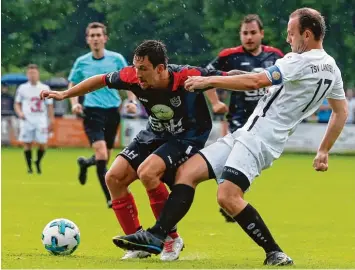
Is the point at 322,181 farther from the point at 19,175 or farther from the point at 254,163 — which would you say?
the point at 254,163

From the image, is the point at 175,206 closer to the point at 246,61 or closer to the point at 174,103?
the point at 174,103

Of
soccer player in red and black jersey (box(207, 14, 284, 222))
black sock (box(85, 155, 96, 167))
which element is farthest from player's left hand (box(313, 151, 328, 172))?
black sock (box(85, 155, 96, 167))

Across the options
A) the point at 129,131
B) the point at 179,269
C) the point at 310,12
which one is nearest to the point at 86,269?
the point at 179,269

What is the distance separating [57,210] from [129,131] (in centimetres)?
2036

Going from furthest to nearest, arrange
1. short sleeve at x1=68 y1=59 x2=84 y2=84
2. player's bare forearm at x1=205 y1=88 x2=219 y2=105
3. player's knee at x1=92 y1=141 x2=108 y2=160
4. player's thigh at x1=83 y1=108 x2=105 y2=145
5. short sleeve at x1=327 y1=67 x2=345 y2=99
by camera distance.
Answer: short sleeve at x1=68 y1=59 x2=84 y2=84 < player's thigh at x1=83 y1=108 x2=105 y2=145 < player's knee at x1=92 y1=141 x2=108 y2=160 < player's bare forearm at x1=205 y1=88 x2=219 y2=105 < short sleeve at x1=327 y1=67 x2=345 y2=99

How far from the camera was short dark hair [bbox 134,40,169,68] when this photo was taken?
8.44 meters

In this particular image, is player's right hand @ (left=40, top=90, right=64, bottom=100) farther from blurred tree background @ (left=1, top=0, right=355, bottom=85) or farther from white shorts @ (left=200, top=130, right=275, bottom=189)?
blurred tree background @ (left=1, top=0, right=355, bottom=85)

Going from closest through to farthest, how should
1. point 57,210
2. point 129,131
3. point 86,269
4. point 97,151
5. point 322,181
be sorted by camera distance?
point 86,269
point 57,210
point 97,151
point 322,181
point 129,131

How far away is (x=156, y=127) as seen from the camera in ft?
29.2

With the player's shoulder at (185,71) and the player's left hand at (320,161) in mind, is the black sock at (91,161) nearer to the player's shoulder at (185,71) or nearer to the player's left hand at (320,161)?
the player's shoulder at (185,71)

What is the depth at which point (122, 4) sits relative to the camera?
143 ft

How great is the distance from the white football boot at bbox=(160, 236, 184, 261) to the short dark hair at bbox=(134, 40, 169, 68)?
4.83 feet

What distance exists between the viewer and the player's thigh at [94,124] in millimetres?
14651

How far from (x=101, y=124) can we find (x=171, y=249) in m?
6.12
